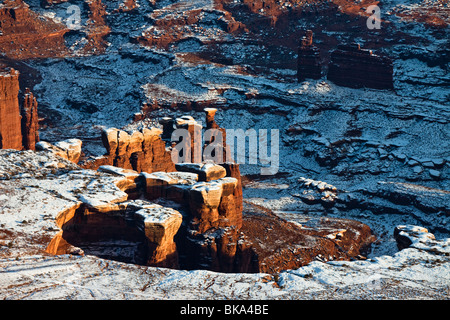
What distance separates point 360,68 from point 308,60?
265 inches

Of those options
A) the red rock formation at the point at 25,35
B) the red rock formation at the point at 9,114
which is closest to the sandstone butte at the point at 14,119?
the red rock formation at the point at 9,114

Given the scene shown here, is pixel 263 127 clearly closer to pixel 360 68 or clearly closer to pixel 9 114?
pixel 360 68

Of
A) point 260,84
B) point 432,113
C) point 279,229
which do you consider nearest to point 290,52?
point 260,84

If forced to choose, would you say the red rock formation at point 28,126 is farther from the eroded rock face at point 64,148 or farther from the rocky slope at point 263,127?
the eroded rock face at point 64,148

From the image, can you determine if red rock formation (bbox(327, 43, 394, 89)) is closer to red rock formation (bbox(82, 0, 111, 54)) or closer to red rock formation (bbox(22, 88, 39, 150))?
red rock formation (bbox(22, 88, 39, 150))

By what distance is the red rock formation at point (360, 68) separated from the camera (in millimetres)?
78062

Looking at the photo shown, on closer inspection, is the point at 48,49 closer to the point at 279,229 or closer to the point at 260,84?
the point at 260,84

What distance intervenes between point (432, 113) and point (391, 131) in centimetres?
550

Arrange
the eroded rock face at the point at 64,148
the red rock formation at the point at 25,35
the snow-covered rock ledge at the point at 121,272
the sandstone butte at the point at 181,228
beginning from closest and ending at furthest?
the snow-covered rock ledge at the point at 121,272, the sandstone butte at the point at 181,228, the eroded rock face at the point at 64,148, the red rock formation at the point at 25,35

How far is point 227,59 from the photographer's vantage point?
303 feet

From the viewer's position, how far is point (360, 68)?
→ 78500 mm

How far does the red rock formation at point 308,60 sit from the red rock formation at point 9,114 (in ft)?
118

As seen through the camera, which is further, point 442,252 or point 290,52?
point 290,52

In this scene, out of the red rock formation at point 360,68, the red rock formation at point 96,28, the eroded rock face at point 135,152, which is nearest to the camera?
the eroded rock face at point 135,152
